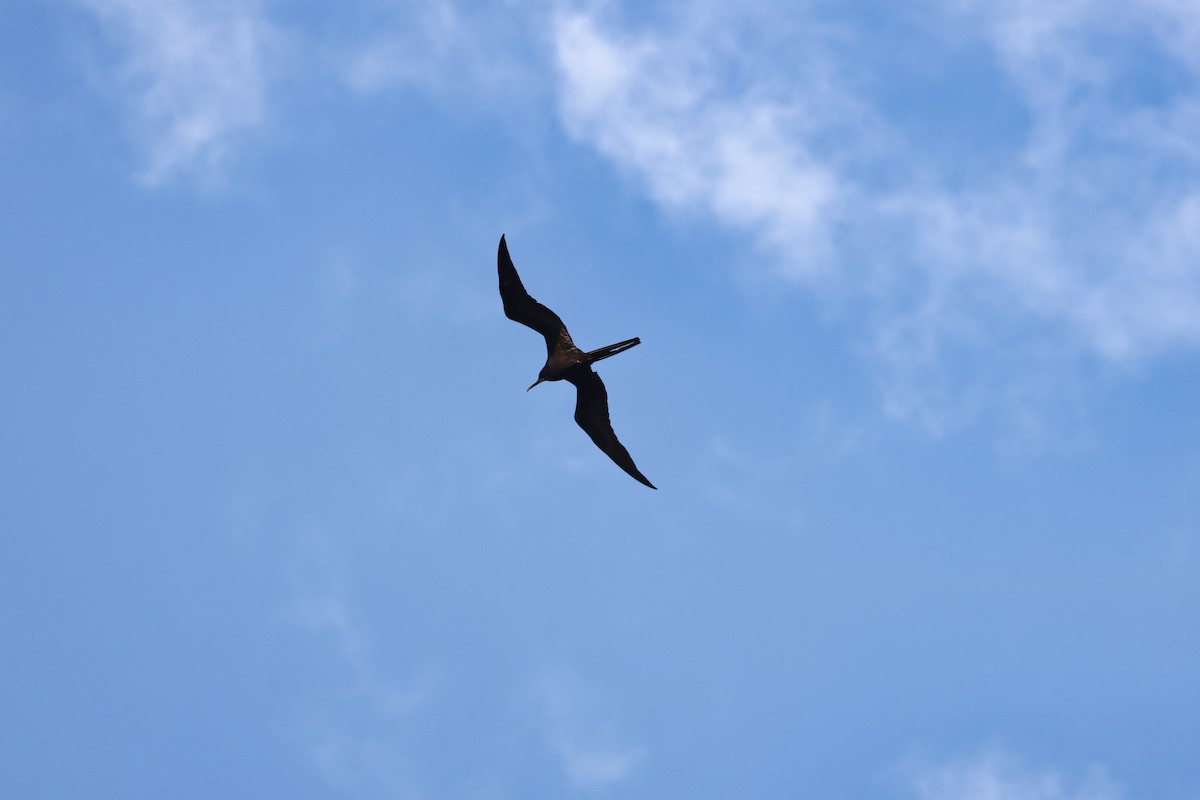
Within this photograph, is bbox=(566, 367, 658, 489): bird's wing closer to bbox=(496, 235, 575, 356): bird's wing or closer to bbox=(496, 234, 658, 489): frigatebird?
bbox=(496, 234, 658, 489): frigatebird

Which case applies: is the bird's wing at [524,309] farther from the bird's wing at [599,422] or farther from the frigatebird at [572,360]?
the bird's wing at [599,422]

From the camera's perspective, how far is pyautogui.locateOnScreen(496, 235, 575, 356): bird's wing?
25.5 m

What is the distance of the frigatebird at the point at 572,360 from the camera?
25656 millimetres

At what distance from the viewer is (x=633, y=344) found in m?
25.4

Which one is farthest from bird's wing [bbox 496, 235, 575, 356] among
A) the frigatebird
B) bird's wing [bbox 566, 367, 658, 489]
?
bird's wing [bbox 566, 367, 658, 489]

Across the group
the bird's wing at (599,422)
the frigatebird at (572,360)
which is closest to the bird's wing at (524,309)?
the frigatebird at (572,360)

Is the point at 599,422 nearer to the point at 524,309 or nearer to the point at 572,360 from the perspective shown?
the point at 572,360

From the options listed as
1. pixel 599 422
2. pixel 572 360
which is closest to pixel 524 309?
pixel 572 360

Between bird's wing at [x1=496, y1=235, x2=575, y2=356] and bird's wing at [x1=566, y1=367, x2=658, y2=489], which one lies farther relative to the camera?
bird's wing at [x1=566, y1=367, x2=658, y2=489]

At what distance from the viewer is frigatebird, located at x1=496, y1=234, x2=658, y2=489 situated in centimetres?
2566

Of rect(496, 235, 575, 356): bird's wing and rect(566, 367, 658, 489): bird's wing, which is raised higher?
rect(496, 235, 575, 356): bird's wing

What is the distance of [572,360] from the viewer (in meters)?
26.4

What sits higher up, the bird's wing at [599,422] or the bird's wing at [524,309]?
the bird's wing at [524,309]

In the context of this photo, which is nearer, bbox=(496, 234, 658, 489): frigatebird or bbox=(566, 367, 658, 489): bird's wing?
bbox=(496, 234, 658, 489): frigatebird
